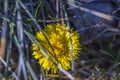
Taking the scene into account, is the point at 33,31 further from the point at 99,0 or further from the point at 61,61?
the point at 99,0

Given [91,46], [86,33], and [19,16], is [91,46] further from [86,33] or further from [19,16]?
[19,16]

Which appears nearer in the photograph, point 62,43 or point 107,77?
point 62,43

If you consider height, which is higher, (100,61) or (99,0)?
(99,0)

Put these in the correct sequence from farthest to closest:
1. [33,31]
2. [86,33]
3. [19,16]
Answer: [86,33] < [33,31] < [19,16]

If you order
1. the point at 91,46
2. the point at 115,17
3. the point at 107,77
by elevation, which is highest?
the point at 115,17

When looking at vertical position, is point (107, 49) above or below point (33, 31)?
below

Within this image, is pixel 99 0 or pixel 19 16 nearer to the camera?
pixel 19 16


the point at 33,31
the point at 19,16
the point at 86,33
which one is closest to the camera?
the point at 19,16

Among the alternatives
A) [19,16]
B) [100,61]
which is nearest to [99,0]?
[100,61]

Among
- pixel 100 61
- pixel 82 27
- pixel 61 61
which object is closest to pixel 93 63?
pixel 100 61
